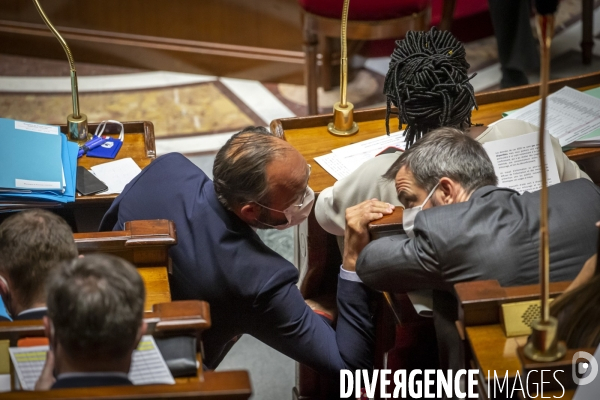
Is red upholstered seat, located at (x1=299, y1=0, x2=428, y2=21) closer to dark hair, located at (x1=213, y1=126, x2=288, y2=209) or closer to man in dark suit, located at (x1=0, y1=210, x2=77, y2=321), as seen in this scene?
dark hair, located at (x1=213, y1=126, x2=288, y2=209)

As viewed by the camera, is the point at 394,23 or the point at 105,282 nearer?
the point at 105,282

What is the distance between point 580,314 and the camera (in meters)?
1.70

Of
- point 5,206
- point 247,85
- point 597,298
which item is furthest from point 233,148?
point 247,85

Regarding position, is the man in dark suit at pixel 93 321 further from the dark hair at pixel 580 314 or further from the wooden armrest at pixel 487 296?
the dark hair at pixel 580 314

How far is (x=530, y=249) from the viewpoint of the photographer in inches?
77.5

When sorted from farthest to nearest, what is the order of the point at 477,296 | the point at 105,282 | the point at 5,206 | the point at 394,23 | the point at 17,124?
the point at 394,23 → the point at 17,124 → the point at 5,206 → the point at 477,296 → the point at 105,282

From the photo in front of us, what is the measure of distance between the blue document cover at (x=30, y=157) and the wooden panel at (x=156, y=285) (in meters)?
0.58

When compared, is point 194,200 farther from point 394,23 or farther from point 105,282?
point 394,23

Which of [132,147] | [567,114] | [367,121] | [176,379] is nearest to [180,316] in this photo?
[176,379]

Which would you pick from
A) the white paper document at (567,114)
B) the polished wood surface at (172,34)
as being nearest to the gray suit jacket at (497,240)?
the white paper document at (567,114)

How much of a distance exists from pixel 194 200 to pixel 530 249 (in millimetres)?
904

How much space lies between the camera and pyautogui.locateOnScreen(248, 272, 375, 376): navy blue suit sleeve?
2.34 m

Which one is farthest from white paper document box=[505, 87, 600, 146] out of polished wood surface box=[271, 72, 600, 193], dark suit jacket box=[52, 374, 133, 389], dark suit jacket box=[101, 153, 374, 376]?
dark suit jacket box=[52, 374, 133, 389]

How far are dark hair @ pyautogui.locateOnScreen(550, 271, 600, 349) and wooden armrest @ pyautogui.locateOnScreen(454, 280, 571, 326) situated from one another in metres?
0.14
